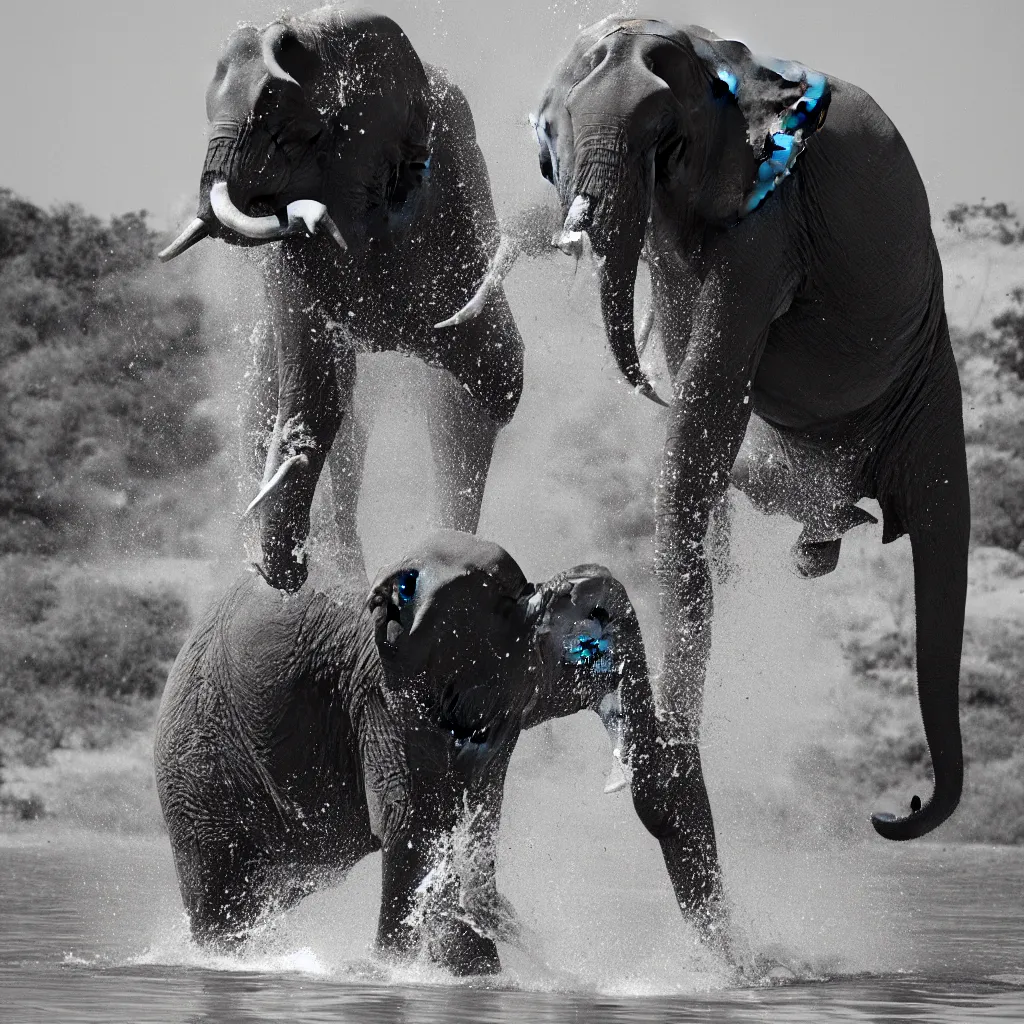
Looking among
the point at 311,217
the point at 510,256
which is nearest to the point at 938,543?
the point at 510,256

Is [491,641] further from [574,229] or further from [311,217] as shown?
[311,217]

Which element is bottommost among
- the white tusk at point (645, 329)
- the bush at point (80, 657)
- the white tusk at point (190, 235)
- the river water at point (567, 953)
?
the bush at point (80, 657)

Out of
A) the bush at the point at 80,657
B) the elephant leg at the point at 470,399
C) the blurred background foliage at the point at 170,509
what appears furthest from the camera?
the bush at the point at 80,657

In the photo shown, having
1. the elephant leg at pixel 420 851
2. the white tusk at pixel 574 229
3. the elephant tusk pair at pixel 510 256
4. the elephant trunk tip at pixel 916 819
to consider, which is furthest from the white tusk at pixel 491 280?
the elephant trunk tip at pixel 916 819

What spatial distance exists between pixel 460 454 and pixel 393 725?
1306 millimetres

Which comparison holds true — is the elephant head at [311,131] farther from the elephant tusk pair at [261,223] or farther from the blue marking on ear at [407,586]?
the blue marking on ear at [407,586]

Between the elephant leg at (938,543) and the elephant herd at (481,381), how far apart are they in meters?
0.02

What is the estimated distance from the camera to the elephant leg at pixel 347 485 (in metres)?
7.62

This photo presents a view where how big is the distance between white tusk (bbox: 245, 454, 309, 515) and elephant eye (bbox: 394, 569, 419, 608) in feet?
1.74

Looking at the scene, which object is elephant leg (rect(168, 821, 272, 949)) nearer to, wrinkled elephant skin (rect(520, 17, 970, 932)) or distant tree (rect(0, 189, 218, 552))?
wrinkled elephant skin (rect(520, 17, 970, 932))

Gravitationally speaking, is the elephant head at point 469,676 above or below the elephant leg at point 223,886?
above

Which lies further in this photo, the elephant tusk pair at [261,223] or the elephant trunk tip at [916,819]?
the elephant trunk tip at [916,819]

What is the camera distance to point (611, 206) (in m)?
6.27

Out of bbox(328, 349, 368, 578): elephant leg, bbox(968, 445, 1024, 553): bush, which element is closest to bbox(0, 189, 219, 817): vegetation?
bbox(968, 445, 1024, 553): bush
